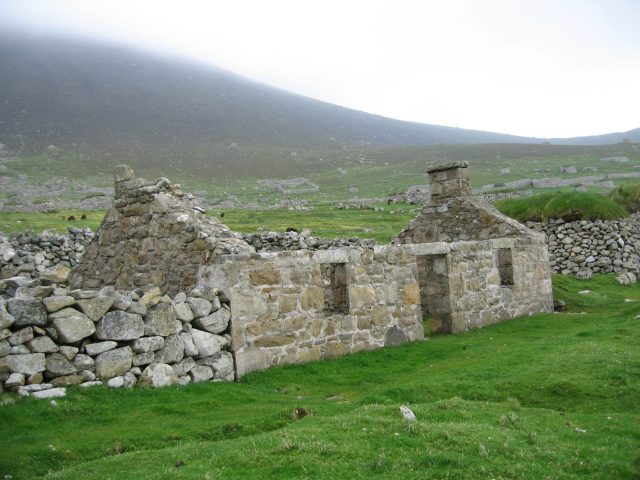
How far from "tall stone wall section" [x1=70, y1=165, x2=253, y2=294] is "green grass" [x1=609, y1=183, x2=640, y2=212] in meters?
24.6

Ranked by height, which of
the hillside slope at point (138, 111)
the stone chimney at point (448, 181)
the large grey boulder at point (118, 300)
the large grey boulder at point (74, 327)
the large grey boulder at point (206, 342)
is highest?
the hillside slope at point (138, 111)

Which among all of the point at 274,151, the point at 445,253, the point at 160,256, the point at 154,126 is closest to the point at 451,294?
the point at 445,253

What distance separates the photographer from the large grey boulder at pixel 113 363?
9.16m

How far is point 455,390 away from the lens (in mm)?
10164

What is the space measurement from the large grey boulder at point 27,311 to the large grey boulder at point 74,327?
0.21 m

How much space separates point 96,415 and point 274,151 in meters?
120

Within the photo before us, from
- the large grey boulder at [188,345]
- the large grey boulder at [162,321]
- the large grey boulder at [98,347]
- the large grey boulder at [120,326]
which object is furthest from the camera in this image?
the large grey boulder at [188,345]

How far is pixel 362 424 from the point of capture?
25.2 ft

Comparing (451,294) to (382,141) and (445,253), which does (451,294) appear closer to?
(445,253)

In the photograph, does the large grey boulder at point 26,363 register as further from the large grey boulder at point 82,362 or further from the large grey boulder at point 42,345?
the large grey boulder at point 82,362

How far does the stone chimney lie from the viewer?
2081cm

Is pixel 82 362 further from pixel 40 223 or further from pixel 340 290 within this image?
pixel 40 223

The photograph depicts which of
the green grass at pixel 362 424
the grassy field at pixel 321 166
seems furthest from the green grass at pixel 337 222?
the green grass at pixel 362 424

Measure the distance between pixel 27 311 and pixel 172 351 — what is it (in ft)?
7.62
